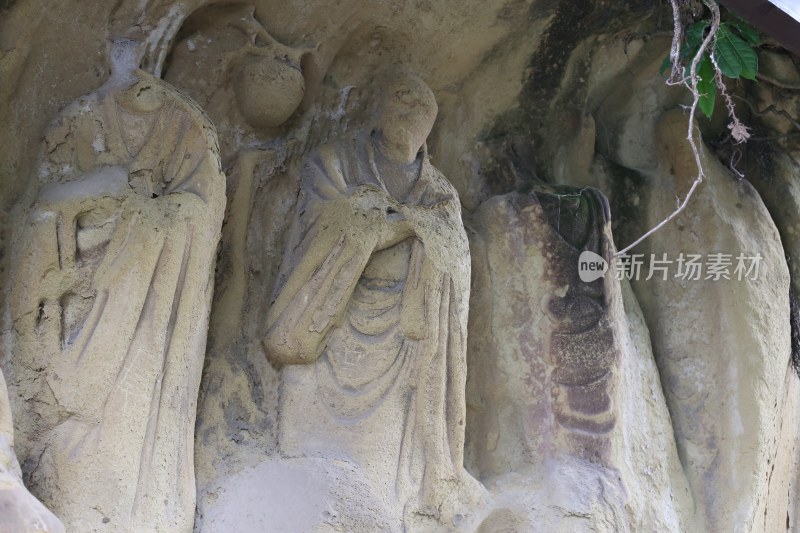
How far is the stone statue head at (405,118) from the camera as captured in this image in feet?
14.5

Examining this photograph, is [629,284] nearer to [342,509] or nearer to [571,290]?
[571,290]

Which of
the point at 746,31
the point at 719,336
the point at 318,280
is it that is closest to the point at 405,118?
the point at 318,280

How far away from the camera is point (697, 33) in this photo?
4555 millimetres

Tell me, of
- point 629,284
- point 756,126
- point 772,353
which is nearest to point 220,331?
point 629,284

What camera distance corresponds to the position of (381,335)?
410 centimetres

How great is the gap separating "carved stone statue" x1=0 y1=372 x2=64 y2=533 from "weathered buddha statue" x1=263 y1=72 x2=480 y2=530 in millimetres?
1003

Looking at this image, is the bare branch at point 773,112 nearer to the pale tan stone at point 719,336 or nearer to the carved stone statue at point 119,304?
the pale tan stone at point 719,336

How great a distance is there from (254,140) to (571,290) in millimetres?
1282

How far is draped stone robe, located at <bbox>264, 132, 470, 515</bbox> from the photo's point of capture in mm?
3969

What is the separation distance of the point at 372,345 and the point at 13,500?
4.62 ft

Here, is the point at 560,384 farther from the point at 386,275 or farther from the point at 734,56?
the point at 734,56

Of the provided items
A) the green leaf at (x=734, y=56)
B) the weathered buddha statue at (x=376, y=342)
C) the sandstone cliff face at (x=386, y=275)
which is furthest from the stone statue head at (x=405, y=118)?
the green leaf at (x=734, y=56)

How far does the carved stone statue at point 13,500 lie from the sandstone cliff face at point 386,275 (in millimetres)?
11
